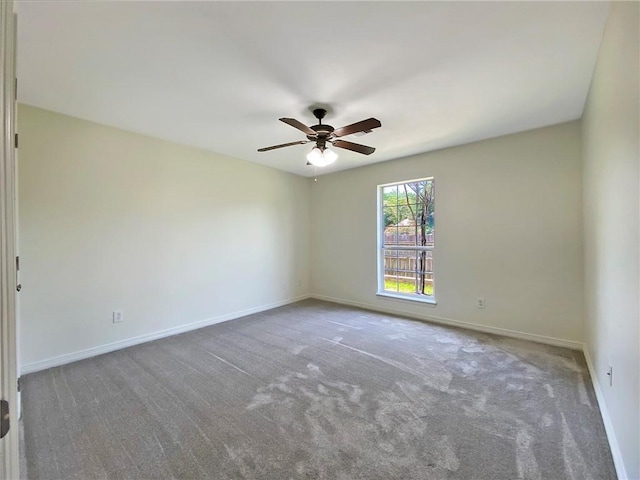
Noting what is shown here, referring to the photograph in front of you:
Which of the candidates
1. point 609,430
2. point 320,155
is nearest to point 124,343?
point 320,155

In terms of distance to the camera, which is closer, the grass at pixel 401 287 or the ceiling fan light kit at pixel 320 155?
the ceiling fan light kit at pixel 320 155

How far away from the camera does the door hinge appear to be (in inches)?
20.6

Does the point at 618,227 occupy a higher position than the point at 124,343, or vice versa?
the point at 618,227

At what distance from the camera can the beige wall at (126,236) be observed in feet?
8.75

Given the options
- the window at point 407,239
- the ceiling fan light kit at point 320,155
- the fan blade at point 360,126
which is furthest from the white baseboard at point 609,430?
the ceiling fan light kit at point 320,155

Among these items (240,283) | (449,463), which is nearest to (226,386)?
(449,463)

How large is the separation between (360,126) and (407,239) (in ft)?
8.28

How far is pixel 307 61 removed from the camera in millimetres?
1979

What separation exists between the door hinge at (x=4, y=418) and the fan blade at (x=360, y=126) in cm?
227

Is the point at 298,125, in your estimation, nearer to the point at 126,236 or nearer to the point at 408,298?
the point at 126,236

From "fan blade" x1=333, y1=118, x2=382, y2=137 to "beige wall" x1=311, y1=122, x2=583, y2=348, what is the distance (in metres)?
2.01

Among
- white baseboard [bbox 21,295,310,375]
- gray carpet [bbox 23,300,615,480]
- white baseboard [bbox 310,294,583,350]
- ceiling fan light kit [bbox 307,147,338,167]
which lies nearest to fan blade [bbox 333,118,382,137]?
ceiling fan light kit [bbox 307,147,338,167]

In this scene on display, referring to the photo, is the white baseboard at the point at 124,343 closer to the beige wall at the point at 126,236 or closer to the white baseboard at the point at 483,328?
the beige wall at the point at 126,236

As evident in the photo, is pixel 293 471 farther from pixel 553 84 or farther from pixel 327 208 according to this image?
pixel 327 208
